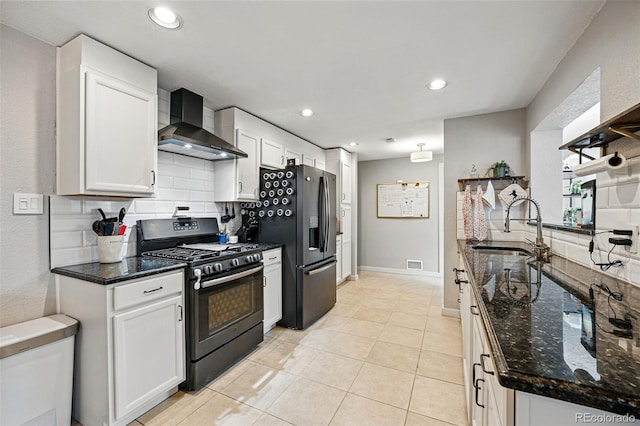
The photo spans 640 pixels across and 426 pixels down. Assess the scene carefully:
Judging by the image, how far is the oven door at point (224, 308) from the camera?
6.28 feet

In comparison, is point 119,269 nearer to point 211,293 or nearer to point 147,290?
point 147,290

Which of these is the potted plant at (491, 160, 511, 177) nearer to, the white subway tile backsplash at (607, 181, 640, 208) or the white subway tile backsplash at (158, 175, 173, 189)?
the white subway tile backsplash at (607, 181, 640, 208)

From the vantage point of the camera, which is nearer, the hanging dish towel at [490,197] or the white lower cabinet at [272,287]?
the white lower cabinet at [272,287]

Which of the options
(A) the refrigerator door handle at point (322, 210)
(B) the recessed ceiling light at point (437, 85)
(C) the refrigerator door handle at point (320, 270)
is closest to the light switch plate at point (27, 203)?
(C) the refrigerator door handle at point (320, 270)

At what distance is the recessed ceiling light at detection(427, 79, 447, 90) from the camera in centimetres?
230

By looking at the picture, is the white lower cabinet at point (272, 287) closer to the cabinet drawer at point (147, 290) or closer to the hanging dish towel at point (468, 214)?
the cabinet drawer at point (147, 290)

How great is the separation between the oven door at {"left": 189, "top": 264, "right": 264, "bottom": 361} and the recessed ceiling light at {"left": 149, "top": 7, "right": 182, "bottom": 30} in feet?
5.41

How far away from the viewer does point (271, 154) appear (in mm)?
3346

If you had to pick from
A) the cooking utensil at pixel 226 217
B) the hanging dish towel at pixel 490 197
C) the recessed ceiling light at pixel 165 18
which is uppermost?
the recessed ceiling light at pixel 165 18

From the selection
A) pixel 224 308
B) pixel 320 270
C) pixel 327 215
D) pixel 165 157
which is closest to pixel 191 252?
pixel 224 308

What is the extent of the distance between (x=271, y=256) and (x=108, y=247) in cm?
136

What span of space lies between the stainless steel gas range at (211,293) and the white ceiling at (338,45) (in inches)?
52.3

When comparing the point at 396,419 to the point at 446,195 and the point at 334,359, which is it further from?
the point at 446,195

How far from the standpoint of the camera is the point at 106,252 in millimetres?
1854
